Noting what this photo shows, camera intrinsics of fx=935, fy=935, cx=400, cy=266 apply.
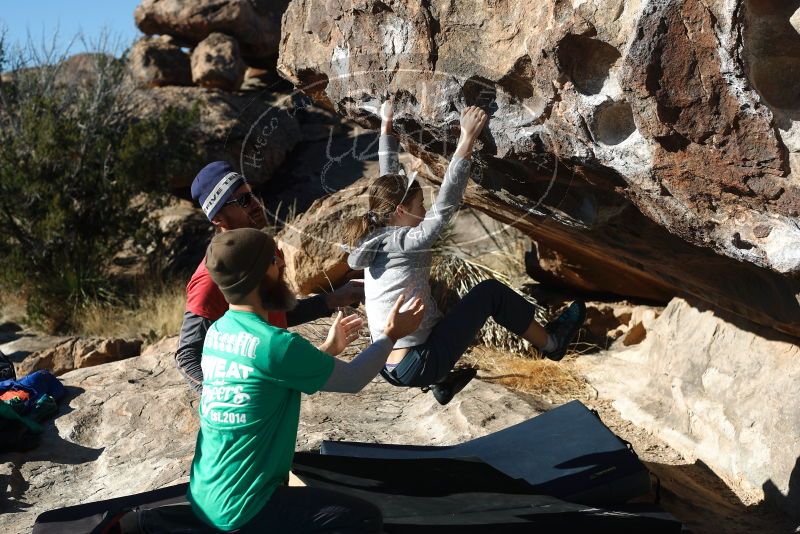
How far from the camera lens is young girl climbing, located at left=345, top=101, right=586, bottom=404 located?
12.8 feet

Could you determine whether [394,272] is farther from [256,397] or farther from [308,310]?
[256,397]

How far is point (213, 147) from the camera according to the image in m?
12.1

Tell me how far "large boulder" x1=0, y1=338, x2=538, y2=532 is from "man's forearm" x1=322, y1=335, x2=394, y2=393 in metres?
2.16

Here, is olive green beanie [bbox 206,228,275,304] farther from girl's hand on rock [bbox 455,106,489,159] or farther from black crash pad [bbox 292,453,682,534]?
black crash pad [bbox 292,453,682,534]

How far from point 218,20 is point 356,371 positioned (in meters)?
11.7

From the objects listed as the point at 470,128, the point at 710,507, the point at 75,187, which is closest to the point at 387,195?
the point at 470,128

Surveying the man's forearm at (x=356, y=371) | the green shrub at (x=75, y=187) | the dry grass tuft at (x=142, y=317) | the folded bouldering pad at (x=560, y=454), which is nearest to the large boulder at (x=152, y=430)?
the folded bouldering pad at (x=560, y=454)

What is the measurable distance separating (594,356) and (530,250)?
1.35 metres

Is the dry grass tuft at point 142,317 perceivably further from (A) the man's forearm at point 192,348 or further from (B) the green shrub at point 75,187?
(A) the man's forearm at point 192,348

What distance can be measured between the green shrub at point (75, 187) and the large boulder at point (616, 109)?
19.9ft

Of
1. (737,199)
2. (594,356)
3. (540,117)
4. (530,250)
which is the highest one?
(540,117)

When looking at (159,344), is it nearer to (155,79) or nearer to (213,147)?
(213,147)

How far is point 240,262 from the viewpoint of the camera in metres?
3.03

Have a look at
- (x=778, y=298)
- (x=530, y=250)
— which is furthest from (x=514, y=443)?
(x=530, y=250)
